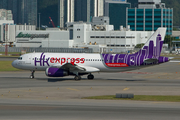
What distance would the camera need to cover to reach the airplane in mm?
51125

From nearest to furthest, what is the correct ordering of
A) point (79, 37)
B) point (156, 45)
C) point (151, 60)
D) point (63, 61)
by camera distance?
point (151, 60)
point (156, 45)
point (63, 61)
point (79, 37)

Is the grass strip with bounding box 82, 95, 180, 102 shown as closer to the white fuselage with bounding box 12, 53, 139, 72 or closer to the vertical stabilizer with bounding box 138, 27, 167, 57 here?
the white fuselage with bounding box 12, 53, 139, 72

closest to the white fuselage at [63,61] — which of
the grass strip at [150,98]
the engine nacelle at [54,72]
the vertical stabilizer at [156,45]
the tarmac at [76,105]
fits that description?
the engine nacelle at [54,72]

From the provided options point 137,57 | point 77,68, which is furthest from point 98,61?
point 137,57

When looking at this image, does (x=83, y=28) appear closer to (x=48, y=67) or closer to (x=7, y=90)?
(x=48, y=67)

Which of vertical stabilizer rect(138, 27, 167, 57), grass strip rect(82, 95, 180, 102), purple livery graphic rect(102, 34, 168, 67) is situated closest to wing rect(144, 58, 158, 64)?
purple livery graphic rect(102, 34, 168, 67)

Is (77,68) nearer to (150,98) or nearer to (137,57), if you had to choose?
(137,57)

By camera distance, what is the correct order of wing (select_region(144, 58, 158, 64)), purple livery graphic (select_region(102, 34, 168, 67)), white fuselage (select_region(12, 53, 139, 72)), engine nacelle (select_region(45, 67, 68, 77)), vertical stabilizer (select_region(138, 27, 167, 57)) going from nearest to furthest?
wing (select_region(144, 58, 158, 64)), engine nacelle (select_region(45, 67, 68, 77)), purple livery graphic (select_region(102, 34, 168, 67)), vertical stabilizer (select_region(138, 27, 167, 57)), white fuselage (select_region(12, 53, 139, 72))

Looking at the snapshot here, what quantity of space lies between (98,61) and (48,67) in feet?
27.2

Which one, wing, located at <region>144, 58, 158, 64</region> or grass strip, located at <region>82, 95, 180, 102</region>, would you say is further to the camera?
wing, located at <region>144, 58, 158, 64</region>

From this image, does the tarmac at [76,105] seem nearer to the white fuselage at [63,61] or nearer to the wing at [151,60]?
the wing at [151,60]

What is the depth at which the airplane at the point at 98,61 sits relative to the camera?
168ft

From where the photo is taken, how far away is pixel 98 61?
52.5 meters

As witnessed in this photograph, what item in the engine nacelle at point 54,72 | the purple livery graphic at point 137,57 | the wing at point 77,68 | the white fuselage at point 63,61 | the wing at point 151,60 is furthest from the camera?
the white fuselage at point 63,61
